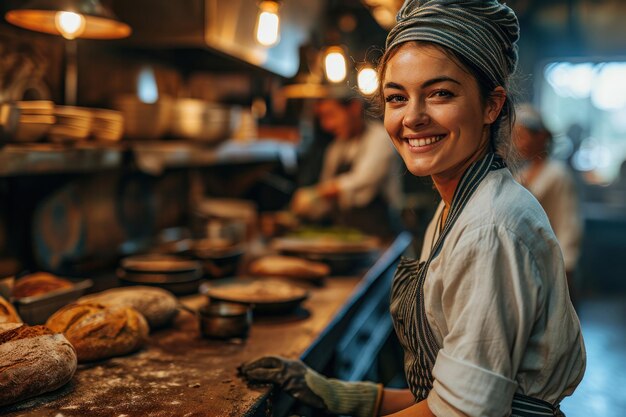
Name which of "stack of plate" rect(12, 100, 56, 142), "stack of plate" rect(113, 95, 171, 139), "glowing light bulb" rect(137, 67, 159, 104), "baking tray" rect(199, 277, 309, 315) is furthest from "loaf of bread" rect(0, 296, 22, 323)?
"glowing light bulb" rect(137, 67, 159, 104)

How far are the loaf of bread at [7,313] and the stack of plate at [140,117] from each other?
144 cm

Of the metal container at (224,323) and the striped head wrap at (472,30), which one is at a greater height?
the striped head wrap at (472,30)

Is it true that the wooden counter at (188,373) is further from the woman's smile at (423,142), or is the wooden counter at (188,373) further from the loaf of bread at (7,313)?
the woman's smile at (423,142)

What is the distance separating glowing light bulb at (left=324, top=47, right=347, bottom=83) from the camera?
4609 millimetres

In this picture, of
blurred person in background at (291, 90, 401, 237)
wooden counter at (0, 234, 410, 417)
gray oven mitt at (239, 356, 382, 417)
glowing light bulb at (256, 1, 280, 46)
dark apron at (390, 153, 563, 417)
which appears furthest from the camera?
blurred person in background at (291, 90, 401, 237)

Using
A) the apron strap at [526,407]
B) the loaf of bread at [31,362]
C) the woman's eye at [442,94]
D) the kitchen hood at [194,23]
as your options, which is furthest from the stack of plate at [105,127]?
the apron strap at [526,407]

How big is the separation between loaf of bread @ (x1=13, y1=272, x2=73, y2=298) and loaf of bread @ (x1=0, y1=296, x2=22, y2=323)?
10.7 inches

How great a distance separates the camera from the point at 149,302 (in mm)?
2336

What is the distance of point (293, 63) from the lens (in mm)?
5352

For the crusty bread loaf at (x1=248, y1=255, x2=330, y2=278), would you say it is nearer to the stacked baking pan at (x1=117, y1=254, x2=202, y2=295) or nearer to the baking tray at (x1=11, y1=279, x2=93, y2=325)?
the stacked baking pan at (x1=117, y1=254, x2=202, y2=295)

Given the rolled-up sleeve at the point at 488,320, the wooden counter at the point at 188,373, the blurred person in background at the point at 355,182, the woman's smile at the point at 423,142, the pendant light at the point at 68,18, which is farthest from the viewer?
the blurred person in background at the point at 355,182

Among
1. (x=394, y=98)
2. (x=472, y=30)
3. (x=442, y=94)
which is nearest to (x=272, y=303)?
(x=394, y=98)

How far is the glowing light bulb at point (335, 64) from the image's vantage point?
181 inches

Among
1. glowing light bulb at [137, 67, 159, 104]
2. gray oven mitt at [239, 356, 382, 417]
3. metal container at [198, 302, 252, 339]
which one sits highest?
glowing light bulb at [137, 67, 159, 104]
